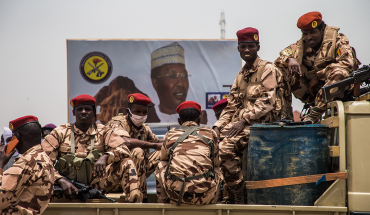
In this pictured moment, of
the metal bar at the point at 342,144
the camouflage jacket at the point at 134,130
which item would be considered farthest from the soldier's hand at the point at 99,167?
the metal bar at the point at 342,144

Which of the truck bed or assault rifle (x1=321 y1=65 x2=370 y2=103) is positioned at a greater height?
assault rifle (x1=321 y1=65 x2=370 y2=103)

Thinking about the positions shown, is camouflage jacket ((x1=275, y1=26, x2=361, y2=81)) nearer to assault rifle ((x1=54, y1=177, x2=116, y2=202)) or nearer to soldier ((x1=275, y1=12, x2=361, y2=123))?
soldier ((x1=275, y1=12, x2=361, y2=123))

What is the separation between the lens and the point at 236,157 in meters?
4.25

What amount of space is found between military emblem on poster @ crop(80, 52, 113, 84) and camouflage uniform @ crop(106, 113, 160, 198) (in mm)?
3665

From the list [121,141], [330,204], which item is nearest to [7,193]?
[121,141]

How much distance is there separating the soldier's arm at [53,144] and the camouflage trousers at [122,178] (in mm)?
551

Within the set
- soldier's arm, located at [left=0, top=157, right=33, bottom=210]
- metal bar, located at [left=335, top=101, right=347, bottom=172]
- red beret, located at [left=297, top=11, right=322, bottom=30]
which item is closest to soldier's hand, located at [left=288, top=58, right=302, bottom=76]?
red beret, located at [left=297, top=11, right=322, bottom=30]

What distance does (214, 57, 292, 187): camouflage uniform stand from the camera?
4.20 m

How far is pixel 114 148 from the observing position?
412 centimetres

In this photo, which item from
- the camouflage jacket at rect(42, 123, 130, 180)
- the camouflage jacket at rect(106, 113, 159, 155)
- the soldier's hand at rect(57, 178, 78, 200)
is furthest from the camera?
the camouflage jacket at rect(106, 113, 159, 155)

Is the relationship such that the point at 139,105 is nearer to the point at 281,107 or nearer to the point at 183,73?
the point at 281,107

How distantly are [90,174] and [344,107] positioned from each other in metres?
2.79

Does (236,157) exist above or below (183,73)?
below

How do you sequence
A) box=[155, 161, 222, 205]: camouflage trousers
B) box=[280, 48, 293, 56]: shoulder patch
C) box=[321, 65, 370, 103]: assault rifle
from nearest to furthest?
box=[155, 161, 222, 205]: camouflage trousers < box=[321, 65, 370, 103]: assault rifle < box=[280, 48, 293, 56]: shoulder patch
